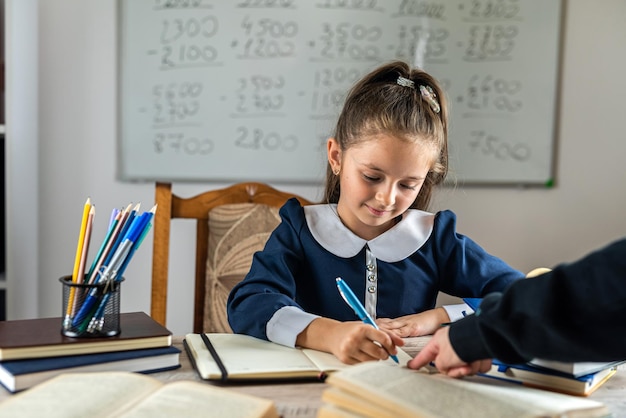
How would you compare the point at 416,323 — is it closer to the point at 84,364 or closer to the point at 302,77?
the point at 84,364

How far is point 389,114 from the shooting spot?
3.90 ft

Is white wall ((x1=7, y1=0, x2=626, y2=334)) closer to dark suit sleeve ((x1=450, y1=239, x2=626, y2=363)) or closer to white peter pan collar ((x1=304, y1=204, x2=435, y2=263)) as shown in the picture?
white peter pan collar ((x1=304, y1=204, x2=435, y2=263))

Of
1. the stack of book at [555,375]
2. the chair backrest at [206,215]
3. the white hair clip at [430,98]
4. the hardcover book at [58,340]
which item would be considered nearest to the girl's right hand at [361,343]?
the stack of book at [555,375]

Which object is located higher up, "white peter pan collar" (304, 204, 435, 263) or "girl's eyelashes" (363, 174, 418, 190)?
"girl's eyelashes" (363, 174, 418, 190)

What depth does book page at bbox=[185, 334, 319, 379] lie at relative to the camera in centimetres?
79

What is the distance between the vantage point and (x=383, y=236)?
1.22 meters

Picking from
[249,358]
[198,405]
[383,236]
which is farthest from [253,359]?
[383,236]

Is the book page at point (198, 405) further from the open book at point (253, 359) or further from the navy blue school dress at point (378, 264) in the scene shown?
the navy blue school dress at point (378, 264)

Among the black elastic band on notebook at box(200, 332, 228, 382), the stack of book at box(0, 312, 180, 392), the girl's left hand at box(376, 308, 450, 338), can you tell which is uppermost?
the stack of book at box(0, 312, 180, 392)

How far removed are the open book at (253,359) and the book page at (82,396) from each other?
11 centimetres

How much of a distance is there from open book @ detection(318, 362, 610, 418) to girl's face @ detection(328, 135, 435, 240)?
0.48 meters

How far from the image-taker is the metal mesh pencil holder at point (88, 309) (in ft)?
2.72

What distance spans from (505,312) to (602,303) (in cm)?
10

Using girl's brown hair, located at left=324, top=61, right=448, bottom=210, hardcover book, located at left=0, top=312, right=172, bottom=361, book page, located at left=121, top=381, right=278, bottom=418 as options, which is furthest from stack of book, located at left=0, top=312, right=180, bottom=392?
girl's brown hair, located at left=324, top=61, right=448, bottom=210
